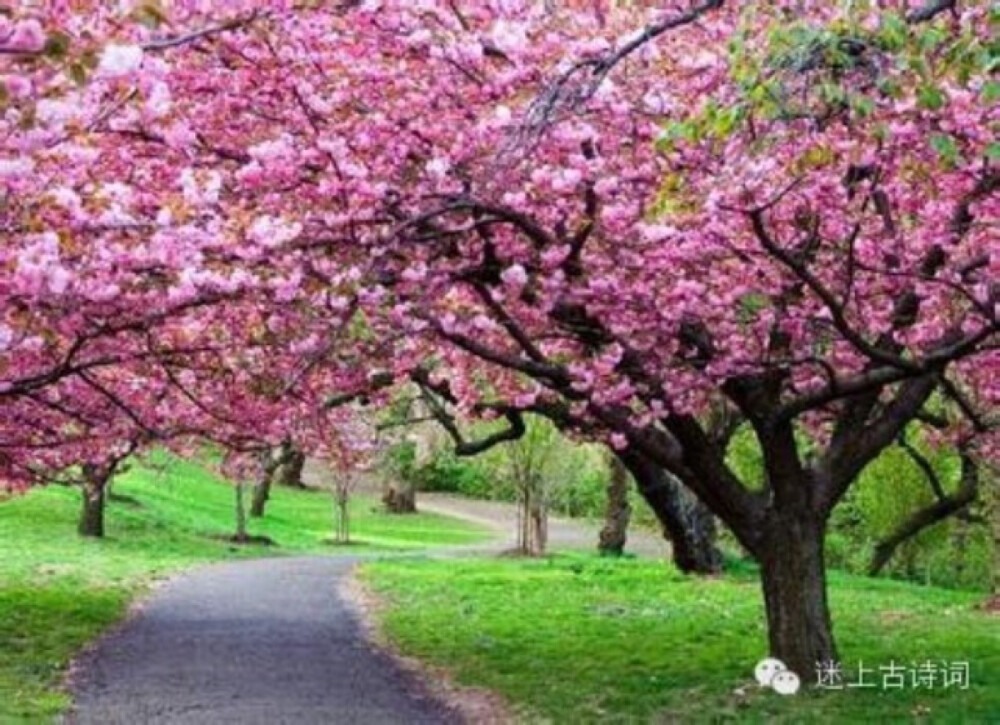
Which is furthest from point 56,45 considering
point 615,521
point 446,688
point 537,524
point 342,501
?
point 342,501

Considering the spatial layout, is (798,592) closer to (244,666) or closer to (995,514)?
(244,666)

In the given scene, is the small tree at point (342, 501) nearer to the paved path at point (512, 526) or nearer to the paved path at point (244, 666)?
the paved path at point (512, 526)

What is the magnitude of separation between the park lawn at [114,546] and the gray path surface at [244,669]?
464 millimetres

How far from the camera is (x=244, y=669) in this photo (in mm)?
13344

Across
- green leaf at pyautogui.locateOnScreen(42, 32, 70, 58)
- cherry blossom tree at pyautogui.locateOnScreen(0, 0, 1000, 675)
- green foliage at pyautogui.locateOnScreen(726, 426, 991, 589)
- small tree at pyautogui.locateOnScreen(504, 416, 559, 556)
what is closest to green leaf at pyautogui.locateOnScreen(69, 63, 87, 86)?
green leaf at pyautogui.locateOnScreen(42, 32, 70, 58)

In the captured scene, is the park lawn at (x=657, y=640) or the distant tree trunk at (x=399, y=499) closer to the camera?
the park lawn at (x=657, y=640)

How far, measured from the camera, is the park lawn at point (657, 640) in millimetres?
10781

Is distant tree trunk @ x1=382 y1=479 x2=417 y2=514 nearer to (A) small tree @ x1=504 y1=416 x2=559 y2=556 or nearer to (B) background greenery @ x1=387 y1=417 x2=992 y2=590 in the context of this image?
(B) background greenery @ x1=387 y1=417 x2=992 y2=590

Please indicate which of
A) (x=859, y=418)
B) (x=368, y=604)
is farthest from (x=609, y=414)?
(x=368, y=604)

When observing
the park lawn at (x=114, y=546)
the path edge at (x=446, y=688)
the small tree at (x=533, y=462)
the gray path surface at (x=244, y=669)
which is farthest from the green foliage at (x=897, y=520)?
the park lawn at (x=114, y=546)

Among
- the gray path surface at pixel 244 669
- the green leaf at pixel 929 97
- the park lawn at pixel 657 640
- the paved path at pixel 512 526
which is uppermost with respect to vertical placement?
the green leaf at pixel 929 97

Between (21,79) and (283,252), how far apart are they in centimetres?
433

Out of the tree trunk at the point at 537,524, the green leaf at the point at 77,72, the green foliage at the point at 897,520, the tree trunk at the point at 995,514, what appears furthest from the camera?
the tree trunk at the point at 537,524

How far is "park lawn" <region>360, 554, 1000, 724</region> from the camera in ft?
35.4
